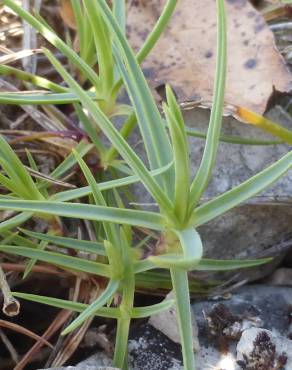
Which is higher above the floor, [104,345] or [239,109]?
[239,109]

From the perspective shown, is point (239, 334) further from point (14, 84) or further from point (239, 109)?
point (14, 84)

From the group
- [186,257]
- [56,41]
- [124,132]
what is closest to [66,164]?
[124,132]

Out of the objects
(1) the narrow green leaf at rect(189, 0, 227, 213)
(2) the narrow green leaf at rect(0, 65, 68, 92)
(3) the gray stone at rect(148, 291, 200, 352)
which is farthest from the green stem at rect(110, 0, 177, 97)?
(3) the gray stone at rect(148, 291, 200, 352)

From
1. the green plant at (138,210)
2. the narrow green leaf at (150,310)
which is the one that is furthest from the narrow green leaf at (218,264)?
the narrow green leaf at (150,310)

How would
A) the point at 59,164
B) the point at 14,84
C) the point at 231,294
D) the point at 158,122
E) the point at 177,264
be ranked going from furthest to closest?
the point at 14,84 < the point at 59,164 < the point at 231,294 < the point at 158,122 < the point at 177,264

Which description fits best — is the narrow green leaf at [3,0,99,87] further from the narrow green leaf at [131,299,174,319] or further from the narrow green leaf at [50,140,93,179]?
the narrow green leaf at [131,299,174,319]

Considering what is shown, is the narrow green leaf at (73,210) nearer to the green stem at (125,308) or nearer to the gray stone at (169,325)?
the green stem at (125,308)

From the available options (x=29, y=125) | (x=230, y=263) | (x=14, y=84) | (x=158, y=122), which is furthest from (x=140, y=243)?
(x=14, y=84)
